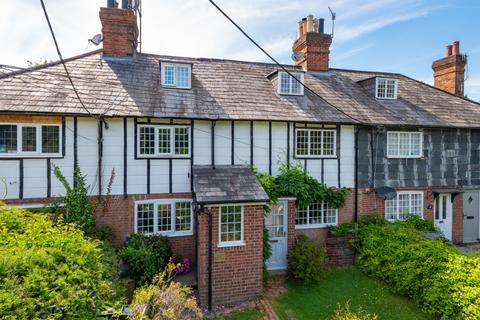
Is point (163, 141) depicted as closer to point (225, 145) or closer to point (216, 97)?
point (225, 145)

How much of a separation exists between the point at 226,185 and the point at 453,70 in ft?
55.5

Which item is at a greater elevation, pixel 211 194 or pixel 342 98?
pixel 342 98

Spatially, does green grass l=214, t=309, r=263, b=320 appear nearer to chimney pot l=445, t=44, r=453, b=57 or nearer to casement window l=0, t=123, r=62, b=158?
casement window l=0, t=123, r=62, b=158

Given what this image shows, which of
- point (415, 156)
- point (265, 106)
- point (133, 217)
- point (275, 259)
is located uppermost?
point (265, 106)

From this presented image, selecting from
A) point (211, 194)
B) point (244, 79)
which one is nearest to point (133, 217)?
point (211, 194)

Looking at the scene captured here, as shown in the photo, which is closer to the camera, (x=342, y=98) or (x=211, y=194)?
(x=211, y=194)

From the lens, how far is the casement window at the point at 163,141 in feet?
36.5

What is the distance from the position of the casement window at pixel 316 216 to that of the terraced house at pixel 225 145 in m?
0.05

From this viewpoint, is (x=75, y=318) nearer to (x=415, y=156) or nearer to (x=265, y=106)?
(x=265, y=106)

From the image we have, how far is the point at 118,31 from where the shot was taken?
1355 centimetres

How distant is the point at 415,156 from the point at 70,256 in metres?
14.6

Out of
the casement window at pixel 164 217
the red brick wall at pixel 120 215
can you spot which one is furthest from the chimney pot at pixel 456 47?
the red brick wall at pixel 120 215

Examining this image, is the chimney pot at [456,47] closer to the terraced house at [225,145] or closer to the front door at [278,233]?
the terraced house at [225,145]

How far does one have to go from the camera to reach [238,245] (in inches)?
380
